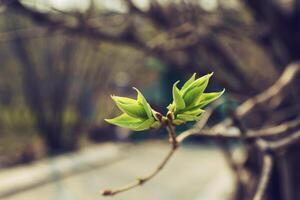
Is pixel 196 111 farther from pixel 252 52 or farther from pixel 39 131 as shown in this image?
pixel 39 131

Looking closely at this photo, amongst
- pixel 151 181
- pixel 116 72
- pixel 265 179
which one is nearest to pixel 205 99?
pixel 265 179

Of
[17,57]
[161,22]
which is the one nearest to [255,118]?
[161,22]

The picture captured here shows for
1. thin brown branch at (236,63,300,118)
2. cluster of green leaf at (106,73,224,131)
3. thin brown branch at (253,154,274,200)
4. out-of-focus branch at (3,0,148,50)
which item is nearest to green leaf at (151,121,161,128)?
cluster of green leaf at (106,73,224,131)

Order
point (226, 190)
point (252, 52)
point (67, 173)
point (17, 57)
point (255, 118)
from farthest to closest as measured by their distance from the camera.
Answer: point (17, 57) < point (67, 173) < point (226, 190) < point (252, 52) < point (255, 118)

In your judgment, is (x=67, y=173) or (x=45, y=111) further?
(x=45, y=111)

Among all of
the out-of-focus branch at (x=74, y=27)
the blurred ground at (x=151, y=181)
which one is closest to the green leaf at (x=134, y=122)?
the out-of-focus branch at (x=74, y=27)

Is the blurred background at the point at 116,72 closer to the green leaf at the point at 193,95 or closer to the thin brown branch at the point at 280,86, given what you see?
the thin brown branch at the point at 280,86
